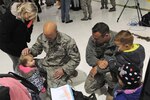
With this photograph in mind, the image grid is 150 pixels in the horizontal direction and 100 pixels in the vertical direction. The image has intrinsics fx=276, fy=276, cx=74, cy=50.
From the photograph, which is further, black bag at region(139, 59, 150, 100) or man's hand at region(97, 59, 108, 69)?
man's hand at region(97, 59, 108, 69)

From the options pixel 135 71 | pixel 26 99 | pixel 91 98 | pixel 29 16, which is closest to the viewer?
pixel 26 99

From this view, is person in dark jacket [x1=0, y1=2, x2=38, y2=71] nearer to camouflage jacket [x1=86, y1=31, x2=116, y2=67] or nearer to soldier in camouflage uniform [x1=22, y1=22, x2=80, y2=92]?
soldier in camouflage uniform [x1=22, y1=22, x2=80, y2=92]

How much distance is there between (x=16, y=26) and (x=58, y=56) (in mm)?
610

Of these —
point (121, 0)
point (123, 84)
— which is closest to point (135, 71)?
point (123, 84)

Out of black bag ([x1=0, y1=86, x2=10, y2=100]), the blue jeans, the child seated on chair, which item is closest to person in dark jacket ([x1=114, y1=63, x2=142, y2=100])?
black bag ([x1=0, y1=86, x2=10, y2=100])

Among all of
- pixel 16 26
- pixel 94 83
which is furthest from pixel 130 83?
pixel 16 26

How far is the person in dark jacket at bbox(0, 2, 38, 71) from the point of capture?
10.5 feet

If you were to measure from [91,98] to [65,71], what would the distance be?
48 cm

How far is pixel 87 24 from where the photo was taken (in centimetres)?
593

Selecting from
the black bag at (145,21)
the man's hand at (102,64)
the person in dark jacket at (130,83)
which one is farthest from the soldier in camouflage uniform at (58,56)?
the black bag at (145,21)

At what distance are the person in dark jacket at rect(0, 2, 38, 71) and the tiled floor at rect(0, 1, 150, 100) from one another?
0.81 meters

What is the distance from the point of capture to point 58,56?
331 cm

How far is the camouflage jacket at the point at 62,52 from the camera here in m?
3.22

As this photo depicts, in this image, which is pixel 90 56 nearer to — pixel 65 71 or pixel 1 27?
pixel 65 71
